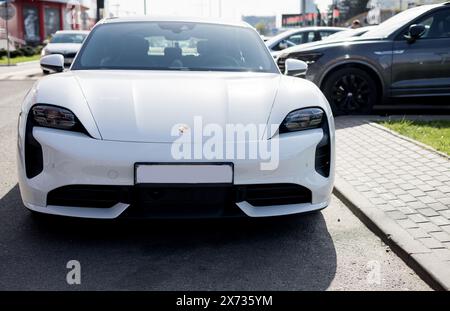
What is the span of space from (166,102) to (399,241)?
5.35ft

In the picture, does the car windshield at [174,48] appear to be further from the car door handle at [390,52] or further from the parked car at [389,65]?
the car door handle at [390,52]

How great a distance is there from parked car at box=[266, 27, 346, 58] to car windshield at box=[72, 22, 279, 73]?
9147 mm

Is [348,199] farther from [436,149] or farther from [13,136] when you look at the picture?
[13,136]

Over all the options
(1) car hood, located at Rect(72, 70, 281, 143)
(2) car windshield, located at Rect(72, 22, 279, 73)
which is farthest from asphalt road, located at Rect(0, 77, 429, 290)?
(2) car windshield, located at Rect(72, 22, 279, 73)

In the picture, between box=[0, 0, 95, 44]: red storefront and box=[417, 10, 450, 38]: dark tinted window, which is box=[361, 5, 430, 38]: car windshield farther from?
box=[0, 0, 95, 44]: red storefront

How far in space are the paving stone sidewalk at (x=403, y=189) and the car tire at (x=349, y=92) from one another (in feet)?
4.67

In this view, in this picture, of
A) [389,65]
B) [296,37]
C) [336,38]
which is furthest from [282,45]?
[389,65]

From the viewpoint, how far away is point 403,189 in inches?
174

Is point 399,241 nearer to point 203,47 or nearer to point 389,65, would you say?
point 203,47

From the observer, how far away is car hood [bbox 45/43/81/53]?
58.5ft

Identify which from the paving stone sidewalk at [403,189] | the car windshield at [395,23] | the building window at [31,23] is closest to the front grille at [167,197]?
the paving stone sidewalk at [403,189]

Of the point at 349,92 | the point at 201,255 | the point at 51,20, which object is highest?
the point at 51,20

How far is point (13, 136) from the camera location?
6.82m
